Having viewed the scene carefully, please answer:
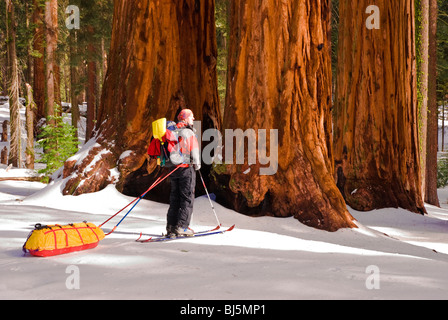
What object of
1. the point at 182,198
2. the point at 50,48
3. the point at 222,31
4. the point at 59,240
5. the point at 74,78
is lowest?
the point at 59,240

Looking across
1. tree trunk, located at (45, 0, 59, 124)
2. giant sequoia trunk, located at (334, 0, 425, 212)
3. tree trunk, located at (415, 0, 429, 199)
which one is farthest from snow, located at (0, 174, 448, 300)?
tree trunk, located at (45, 0, 59, 124)

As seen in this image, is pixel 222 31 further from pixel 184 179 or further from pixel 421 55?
pixel 184 179

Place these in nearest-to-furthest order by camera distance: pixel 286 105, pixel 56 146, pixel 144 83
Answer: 1. pixel 286 105
2. pixel 144 83
3. pixel 56 146

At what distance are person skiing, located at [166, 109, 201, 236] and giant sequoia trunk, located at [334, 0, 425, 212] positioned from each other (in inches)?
201

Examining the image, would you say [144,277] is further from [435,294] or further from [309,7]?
[309,7]

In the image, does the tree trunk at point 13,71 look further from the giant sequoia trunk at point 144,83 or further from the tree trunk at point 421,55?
the tree trunk at point 421,55

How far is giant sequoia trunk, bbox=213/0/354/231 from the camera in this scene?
765 cm

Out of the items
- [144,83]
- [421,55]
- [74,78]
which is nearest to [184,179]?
[144,83]

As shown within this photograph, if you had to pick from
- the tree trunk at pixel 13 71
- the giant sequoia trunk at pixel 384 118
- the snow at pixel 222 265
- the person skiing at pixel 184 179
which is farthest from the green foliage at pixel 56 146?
the person skiing at pixel 184 179

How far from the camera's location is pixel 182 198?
6109mm

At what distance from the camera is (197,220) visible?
762cm

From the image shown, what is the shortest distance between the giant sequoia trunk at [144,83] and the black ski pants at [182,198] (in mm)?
2812

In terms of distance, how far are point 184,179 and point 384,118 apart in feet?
19.3
